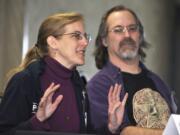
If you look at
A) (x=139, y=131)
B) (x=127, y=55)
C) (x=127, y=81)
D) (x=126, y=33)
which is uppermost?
(x=126, y=33)

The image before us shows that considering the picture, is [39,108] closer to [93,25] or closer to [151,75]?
[151,75]

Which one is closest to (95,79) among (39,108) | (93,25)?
(39,108)

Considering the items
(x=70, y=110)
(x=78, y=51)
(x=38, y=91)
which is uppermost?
(x=78, y=51)

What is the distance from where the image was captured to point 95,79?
7.88ft

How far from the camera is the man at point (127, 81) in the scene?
2.27 meters

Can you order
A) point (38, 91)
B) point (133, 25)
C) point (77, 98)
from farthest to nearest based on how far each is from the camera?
point (133, 25) → point (77, 98) → point (38, 91)

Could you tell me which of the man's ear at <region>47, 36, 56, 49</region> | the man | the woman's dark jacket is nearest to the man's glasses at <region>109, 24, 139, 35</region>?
the man

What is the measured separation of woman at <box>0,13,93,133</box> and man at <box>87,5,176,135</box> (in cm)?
18

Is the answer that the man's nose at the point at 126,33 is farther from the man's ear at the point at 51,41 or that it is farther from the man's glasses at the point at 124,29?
the man's ear at the point at 51,41

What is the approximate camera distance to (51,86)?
70.7 inches

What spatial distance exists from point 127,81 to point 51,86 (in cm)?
73

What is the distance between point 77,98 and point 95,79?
33 cm

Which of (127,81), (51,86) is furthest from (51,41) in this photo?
(127,81)

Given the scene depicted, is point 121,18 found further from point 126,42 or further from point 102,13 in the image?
point 102,13
